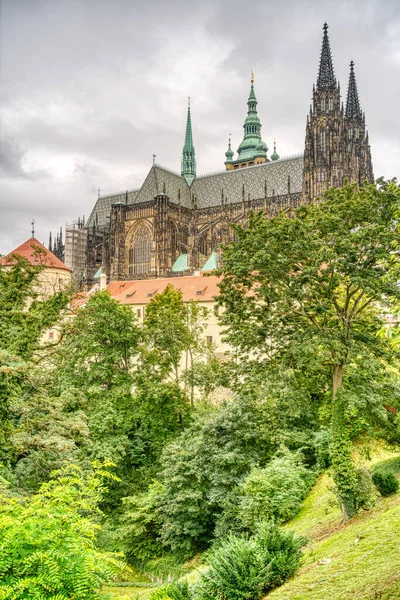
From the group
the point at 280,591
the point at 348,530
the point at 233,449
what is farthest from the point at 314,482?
the point at 280,591

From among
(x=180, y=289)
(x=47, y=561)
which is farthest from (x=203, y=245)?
(x=47, y=561)

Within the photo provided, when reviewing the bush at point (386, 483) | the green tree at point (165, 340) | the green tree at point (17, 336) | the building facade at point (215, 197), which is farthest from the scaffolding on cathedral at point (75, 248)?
the bush at point (386, 483)

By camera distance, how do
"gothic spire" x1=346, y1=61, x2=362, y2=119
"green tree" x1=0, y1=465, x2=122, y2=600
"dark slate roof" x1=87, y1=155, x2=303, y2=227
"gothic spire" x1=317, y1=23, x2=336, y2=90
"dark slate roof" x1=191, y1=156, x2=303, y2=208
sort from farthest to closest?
"dark slate roof" x1=87, y1=155, x2=303, y2=227 → "dark slate roof" x1=191, y1=156, x2=303, y2=208 → "gothic spire" x1=346, y1=61, x2=362, y2=119 → "gothic spire" x1=317, y1=23, x2=336, y2=90 → "green tree" x1=0, y1=465, x2=122, y2=600

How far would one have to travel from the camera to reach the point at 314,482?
1853 cm

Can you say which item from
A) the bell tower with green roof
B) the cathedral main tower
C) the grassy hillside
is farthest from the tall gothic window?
the grassy hillside

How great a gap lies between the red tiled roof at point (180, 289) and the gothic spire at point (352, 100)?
142ft

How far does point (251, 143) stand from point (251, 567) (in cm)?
10485

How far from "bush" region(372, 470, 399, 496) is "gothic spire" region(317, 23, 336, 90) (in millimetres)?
66392

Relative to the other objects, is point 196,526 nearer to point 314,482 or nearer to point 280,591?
point 314,482

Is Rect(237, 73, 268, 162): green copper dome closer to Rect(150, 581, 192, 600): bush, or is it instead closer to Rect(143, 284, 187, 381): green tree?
Rect(143, 284, 187, 381): green tree

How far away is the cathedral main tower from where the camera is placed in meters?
67.1

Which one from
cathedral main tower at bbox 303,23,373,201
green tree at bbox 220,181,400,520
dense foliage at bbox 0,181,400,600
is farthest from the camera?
cathedral main tower at bbox 303,23,373,201

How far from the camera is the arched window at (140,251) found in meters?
82.9

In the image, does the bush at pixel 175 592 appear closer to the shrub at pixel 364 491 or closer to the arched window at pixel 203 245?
the shrub at pixel 364 491
